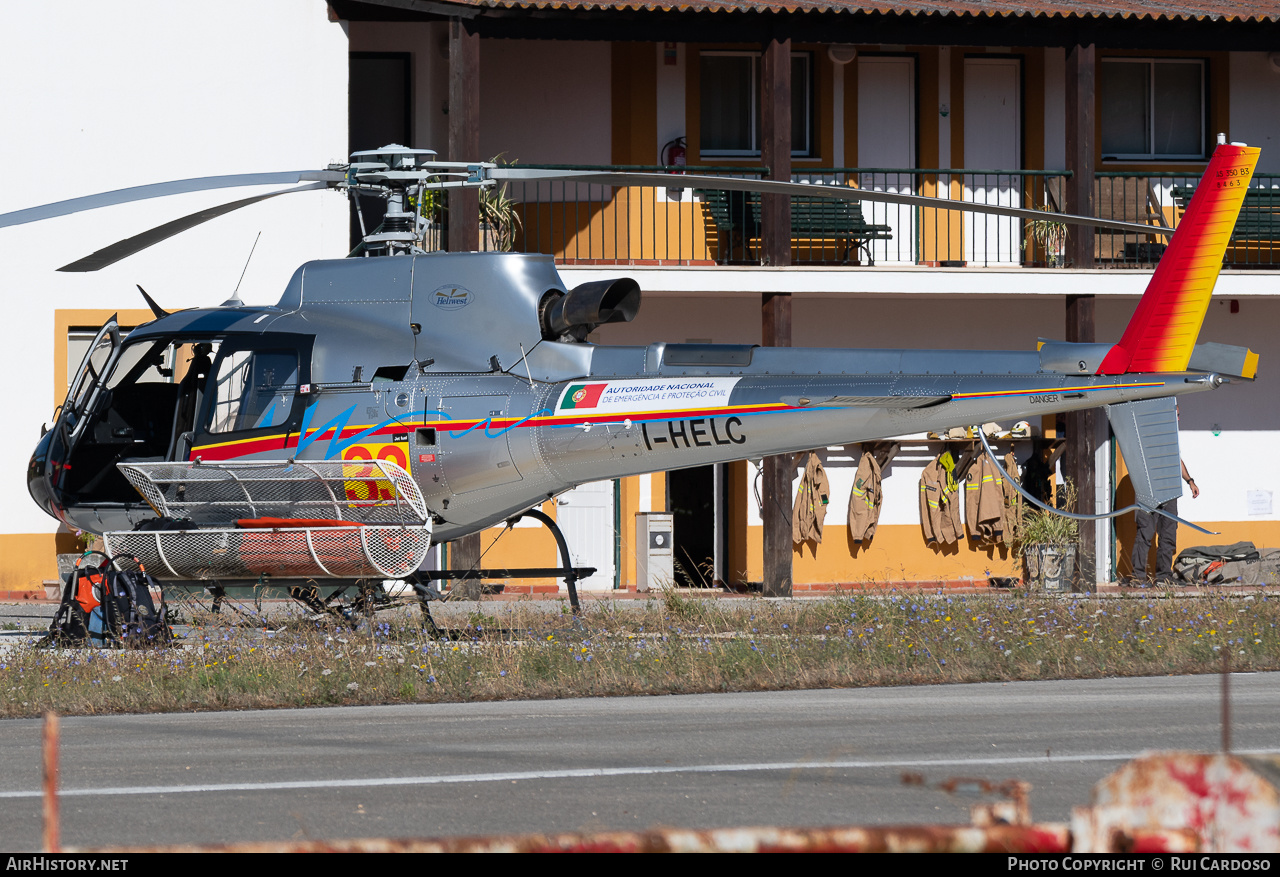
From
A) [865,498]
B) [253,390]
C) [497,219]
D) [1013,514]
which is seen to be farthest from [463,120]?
[1013,514]

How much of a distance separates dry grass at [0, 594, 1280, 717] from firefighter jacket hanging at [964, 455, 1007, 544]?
7.24m

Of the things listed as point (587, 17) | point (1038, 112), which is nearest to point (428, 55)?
point (587, 17)

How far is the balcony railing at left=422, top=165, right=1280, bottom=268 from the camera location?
1802 centimetres

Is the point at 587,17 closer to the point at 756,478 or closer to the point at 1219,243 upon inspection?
the point at 756,478

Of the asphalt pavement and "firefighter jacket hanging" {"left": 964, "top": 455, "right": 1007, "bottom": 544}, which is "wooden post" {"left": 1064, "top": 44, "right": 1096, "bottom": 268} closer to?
"firefighter jacket hanging" {"left": 964, "top": 455, "right": 1007, "bottom": 544}

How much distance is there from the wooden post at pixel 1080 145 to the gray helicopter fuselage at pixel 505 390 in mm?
9031

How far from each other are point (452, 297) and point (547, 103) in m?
9.45

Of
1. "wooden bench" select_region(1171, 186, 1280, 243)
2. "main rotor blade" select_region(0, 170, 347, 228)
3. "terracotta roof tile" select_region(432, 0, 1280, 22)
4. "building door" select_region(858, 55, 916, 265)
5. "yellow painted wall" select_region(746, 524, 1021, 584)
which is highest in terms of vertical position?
"terracotta roof tile" select_region(432, 0, 1280, 22)

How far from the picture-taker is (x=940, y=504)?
1845 cm

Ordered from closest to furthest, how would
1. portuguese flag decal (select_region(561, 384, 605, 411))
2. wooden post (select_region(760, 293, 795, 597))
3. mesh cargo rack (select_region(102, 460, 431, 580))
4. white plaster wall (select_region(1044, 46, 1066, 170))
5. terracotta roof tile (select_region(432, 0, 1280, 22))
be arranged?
1. portuguese flag decal (select_region(561, 384, 605, 411))
2. mesh cargo rack (select_region(102, 460, 431, 580))
3. wooden post (select_region(760, 293, 795, 597))
4. terracotta roof tile (select_region(432, 0, 1280, 22))
5. white plaster wall (select_region(1044, 46, 1066, 170))

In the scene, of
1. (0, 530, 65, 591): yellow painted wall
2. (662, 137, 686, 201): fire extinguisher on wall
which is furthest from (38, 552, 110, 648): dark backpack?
(662, 137, 686, 201): fire extinguisher on wall

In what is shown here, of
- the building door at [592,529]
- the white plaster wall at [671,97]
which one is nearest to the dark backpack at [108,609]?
the building door at [592,529]

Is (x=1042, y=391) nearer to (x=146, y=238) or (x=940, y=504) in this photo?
(x=146, y=238)

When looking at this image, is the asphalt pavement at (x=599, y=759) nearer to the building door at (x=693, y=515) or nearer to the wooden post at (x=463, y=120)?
the wooden post at (x=463, y=120)
